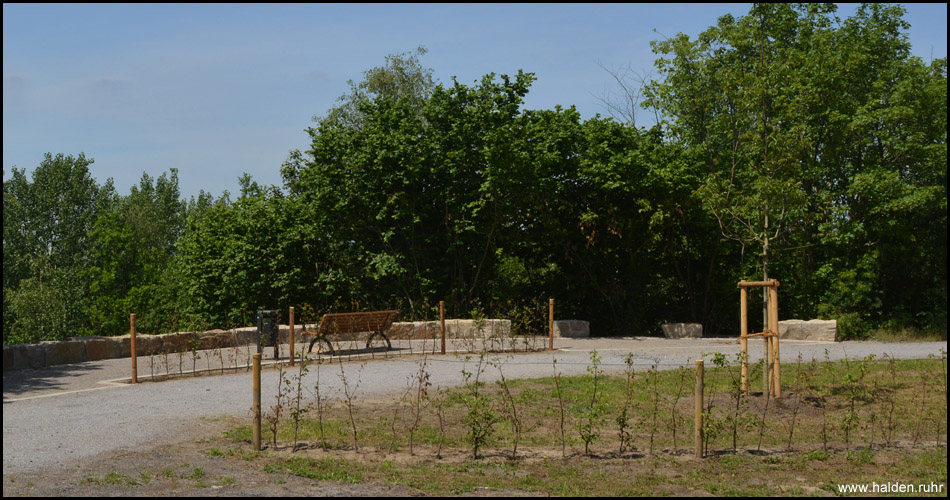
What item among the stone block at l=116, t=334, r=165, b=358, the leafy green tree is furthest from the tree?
the leafy green tree

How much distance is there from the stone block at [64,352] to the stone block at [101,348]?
13 cm

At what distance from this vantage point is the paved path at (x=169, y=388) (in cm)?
859

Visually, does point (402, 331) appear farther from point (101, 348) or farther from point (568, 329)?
point (101, 348)

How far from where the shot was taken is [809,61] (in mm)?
23594

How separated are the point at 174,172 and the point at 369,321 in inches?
2538

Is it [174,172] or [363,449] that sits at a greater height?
[174,172]

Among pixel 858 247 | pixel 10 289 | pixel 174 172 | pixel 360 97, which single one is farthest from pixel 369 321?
pixel 174 172

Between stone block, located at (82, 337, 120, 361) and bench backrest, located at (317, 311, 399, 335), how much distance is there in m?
3.88

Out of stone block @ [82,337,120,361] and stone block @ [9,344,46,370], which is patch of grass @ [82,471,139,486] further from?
stone block @ [82,337,120,361]

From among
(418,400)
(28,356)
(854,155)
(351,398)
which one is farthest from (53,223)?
(418,400)

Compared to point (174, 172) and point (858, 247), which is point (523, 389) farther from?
point (174, 172)

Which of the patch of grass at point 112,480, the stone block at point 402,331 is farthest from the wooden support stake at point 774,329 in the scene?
the stone block at point 402,331

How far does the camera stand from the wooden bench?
53.0ft

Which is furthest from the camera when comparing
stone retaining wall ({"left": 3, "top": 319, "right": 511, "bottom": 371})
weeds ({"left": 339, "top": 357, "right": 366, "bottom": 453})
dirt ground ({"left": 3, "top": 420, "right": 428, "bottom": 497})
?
stone retaining wall ({"left": 3, "top": 319, "right": 511, "bottom": 371})
